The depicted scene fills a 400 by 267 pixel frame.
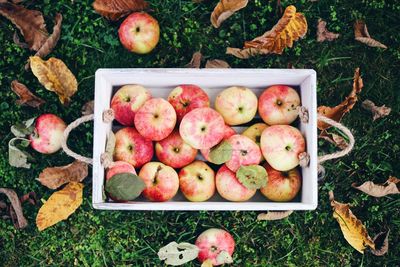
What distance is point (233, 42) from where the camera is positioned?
279 centimetres

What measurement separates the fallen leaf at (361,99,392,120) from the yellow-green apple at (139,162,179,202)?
3.53ft

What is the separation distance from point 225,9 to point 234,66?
→ 284mm

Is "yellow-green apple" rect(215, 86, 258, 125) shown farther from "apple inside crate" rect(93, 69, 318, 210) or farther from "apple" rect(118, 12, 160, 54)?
"apple" rect(118, 12, 160, 54)

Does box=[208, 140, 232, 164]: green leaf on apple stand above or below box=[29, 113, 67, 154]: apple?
above

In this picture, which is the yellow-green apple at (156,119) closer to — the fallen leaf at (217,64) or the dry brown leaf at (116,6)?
the fallen leaf at (217,64)

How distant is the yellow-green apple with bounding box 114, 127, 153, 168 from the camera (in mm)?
2381

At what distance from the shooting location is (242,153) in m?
2.32

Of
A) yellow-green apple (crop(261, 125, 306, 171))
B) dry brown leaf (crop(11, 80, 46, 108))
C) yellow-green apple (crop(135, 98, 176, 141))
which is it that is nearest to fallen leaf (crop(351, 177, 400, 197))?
yellow-green apple (crop(261, 125, 306, 171))

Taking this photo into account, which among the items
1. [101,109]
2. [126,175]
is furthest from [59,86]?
[126,175]

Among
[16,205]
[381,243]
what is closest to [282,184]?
[381,243]

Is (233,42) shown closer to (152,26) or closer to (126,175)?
(152,26)

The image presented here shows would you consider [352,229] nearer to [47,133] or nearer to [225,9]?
[225,9]

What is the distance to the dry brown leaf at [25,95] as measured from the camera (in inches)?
110

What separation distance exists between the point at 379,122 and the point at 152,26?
4.05 ft
